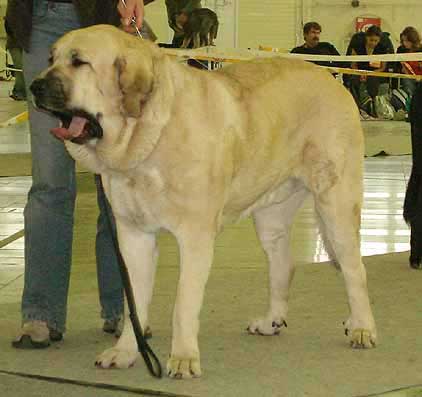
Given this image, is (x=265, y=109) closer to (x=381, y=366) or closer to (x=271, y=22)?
(x=381, y=366)

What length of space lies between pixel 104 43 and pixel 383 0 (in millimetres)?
20817

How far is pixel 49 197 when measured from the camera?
4.02 metres

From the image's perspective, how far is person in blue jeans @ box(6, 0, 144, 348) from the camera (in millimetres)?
3928

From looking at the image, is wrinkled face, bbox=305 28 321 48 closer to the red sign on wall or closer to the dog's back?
the dog's back

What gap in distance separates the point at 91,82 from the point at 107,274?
3.71ft

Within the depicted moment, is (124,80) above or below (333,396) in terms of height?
above

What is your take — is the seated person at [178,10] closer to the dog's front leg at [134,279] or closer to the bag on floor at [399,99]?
the bag on floor at [399,99]

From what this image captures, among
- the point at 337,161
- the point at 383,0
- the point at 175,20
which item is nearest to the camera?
the point at 337,161

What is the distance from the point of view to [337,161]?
4016 mm

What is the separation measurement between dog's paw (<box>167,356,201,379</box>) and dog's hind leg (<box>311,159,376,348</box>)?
76 cm

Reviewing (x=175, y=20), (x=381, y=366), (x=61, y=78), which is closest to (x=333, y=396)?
(x=381, y=366)

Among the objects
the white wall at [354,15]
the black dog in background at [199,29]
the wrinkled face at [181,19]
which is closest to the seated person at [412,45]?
the black dog in background at [199,29]

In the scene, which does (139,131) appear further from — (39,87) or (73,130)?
(39,87)

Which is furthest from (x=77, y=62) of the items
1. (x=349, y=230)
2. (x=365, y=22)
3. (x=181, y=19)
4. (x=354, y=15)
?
(x=354, y=15)
